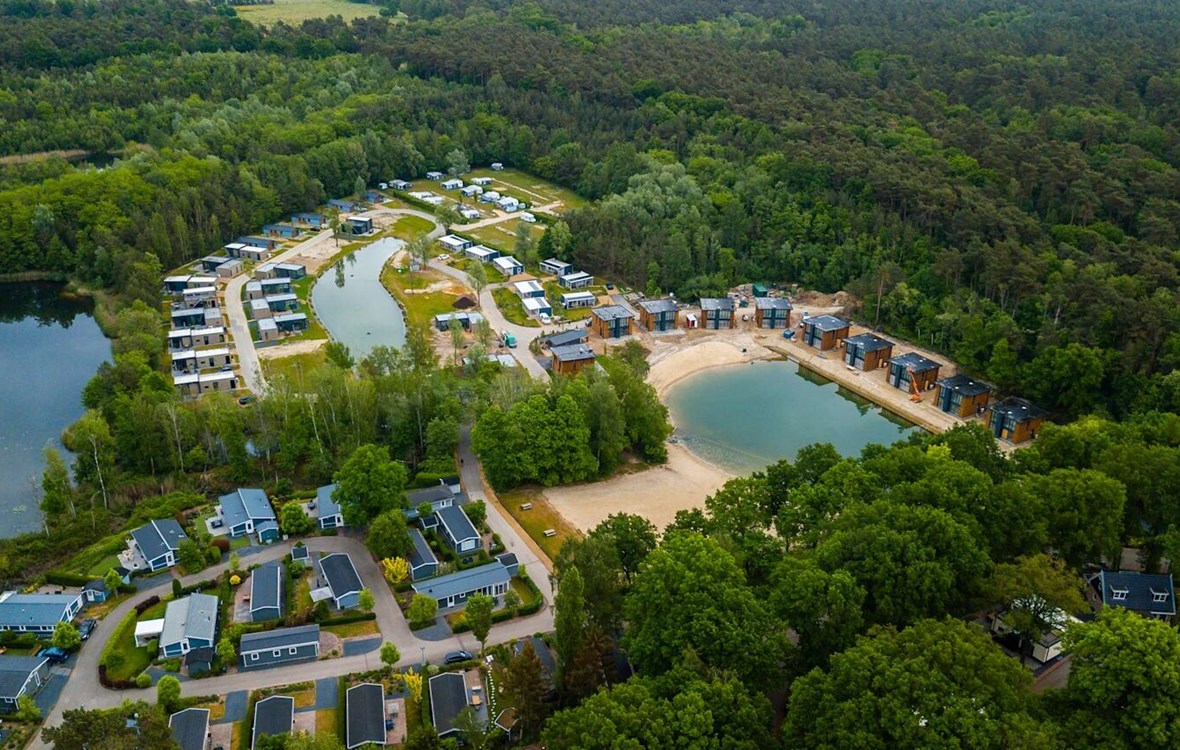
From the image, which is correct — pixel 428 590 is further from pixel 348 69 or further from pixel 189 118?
pixel 348 69

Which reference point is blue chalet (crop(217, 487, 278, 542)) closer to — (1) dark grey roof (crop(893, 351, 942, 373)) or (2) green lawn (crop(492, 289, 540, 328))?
(2) green lawn (crop(492, 289, 540, 328))

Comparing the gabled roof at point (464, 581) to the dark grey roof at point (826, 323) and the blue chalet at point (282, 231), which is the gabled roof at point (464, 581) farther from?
the blue chalet at point (282, 231)

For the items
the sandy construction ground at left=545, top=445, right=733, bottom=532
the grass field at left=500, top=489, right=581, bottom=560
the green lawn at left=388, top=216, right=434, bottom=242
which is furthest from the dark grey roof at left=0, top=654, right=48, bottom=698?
the green lawn at left=388, top=216, right=434, bottom=242

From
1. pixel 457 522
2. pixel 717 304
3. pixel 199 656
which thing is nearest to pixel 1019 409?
pixel 717 304

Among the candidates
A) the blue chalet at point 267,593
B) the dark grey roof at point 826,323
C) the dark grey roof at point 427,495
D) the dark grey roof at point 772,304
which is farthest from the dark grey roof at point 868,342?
the blue chalet at point 267,593

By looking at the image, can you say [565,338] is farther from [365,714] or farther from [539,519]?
[365,714]
